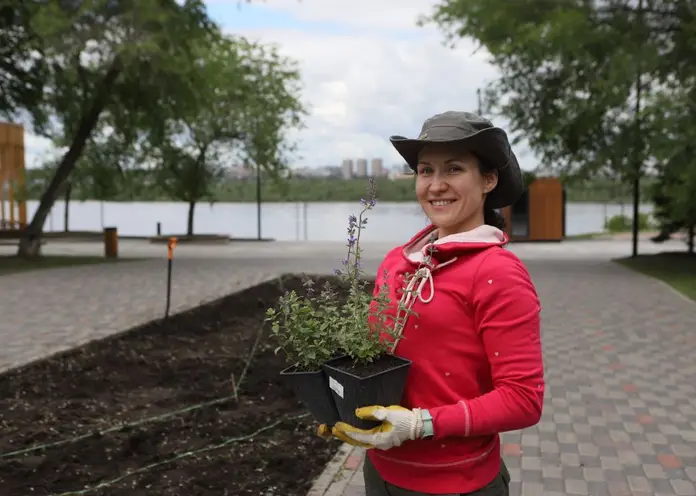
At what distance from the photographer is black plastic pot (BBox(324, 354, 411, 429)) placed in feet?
5.59

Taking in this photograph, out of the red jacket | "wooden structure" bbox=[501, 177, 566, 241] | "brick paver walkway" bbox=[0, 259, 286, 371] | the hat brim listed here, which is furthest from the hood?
"wooden structure" bbox=[501, 177, 566, 241]

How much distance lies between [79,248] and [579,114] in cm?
1964

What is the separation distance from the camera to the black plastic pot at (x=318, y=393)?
1.84 m

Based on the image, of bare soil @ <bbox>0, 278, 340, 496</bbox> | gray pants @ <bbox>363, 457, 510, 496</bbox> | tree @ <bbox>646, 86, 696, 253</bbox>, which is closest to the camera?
gray pants @ <bbox>363, 457, 510, 496</bbox>

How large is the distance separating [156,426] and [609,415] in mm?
3413

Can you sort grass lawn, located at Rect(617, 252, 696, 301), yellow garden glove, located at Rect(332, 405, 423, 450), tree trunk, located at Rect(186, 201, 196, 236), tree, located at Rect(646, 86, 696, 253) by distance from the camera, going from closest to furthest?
yellow garden glove, located at Rect(332, 405, 423, 450) → grass lawn, located at Rect(617, 252, 696, 301) → tree, located at Rect(646, 86, 696, 253) → tree trunk, located at Rect(186, 201, 196, 236)

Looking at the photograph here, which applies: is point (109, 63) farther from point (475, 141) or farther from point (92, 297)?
point (475, 141)

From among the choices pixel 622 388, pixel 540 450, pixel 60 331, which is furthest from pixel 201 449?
pixel 60 331

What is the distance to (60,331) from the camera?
885cm

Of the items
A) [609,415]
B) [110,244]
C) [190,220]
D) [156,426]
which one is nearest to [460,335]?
[156,426]

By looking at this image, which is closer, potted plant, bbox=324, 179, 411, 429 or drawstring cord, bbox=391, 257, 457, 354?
potted plant, bbox=324, 179, 411, 429

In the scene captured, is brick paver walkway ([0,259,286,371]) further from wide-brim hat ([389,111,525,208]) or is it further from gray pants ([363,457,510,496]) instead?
wide-brim hat ([389,111,525,208])

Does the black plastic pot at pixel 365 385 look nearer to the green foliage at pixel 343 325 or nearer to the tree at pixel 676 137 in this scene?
the green foliage at pixel 343 325

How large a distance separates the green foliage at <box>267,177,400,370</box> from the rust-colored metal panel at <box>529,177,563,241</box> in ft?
95.9
